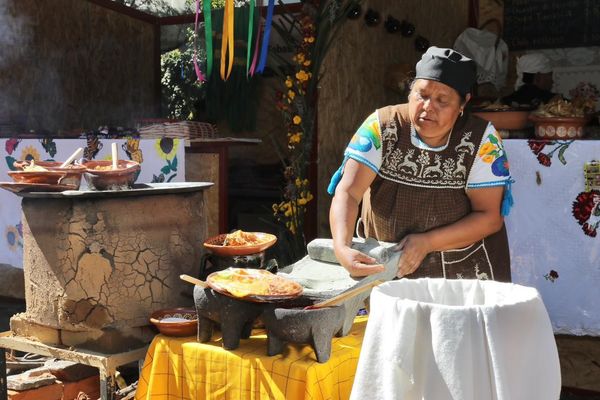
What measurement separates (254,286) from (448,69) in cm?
106

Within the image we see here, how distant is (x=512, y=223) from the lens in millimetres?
4434

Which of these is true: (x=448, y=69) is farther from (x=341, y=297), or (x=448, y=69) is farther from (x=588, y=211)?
(x=588, y=211)

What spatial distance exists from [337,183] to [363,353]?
1654 mm

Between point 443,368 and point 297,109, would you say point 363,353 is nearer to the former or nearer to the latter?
point 443,368

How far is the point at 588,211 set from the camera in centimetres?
424

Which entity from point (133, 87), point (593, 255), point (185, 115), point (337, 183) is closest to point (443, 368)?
point (337, 183)

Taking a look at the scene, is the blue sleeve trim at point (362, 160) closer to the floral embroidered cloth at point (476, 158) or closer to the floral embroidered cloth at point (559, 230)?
the floral embroidered cloth at point (476, 158)

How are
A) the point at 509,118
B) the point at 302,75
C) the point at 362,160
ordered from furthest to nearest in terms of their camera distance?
the point at 302,75 → the point at 509,118 → the point at 362,160

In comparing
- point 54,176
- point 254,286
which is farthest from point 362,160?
point 54,176

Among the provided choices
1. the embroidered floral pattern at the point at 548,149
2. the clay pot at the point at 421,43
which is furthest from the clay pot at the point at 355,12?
the embroidered floral pattern at the point at 548,149

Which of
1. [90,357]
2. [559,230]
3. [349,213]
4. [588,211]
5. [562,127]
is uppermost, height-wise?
[562,127]

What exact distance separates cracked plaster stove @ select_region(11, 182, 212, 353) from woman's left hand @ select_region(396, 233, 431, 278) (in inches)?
43.6

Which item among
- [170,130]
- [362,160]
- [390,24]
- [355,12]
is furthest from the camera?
[390,24]

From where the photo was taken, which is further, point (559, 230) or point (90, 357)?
point (559, 230)
